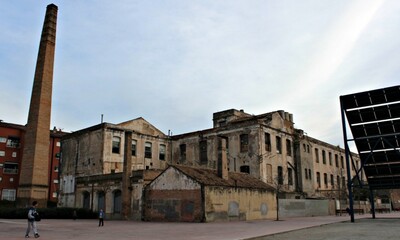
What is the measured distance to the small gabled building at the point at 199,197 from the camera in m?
24.1

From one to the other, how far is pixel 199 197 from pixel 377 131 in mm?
11615

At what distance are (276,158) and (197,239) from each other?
25700mm

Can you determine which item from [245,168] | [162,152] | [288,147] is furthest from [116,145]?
[288,147]

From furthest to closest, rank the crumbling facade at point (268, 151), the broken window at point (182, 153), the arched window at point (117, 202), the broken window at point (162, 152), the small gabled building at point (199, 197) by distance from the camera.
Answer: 1. the broken window at point (162, 152)
2. the broken window at point (182, 153)
3. the crumbling facade at point (268, 151)
4. the arched window at point (117, 202)
5. the small gabled building at point (199, 197)

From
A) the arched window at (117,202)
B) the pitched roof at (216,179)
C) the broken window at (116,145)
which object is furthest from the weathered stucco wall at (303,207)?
the broken window at (116,145)

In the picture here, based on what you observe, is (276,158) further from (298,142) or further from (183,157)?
(183,157)

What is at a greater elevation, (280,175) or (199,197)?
(280,175)

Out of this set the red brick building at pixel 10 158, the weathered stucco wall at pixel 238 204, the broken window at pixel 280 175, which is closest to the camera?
the weathered stucco wall at pixel 238 204

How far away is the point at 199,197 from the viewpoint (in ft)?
78.7

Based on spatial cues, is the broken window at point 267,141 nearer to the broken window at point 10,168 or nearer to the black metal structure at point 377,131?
the black metal structure at point 377,131

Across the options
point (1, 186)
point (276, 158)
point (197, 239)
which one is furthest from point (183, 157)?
point (197, 239)

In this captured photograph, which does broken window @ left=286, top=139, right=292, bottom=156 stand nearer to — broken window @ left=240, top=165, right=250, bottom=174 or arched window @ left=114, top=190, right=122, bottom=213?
broken window @ left=240, top=165, right=250, bottom=174

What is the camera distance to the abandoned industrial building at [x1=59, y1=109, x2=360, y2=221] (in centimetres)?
3106

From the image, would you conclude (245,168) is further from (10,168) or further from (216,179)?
(10,168)
